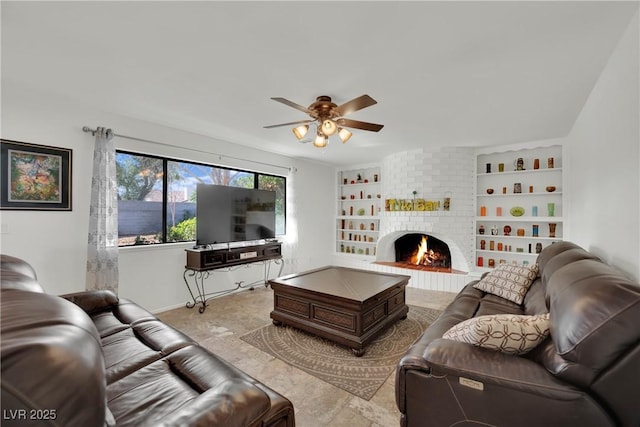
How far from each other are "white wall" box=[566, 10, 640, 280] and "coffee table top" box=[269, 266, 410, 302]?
1759 millimetres

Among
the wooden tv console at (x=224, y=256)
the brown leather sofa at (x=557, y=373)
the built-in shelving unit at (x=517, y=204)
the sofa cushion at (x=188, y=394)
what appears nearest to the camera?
the sofa cushion at (x=188, y=394)

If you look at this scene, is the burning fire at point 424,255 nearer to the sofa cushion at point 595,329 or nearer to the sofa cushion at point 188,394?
the sofa cushion at point 595,329

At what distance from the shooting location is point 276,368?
235cm

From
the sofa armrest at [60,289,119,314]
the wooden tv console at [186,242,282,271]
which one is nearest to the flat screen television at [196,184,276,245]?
the wooden tv console at [186,242,282,271]

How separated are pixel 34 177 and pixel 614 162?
16.1ft

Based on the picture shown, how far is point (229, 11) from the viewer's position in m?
1.63

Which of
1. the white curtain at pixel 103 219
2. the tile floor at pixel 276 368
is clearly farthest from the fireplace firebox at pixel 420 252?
the white curtain at pixel 103 219

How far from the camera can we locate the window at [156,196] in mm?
3492

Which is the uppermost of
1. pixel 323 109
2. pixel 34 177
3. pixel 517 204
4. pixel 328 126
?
pixel 323 109

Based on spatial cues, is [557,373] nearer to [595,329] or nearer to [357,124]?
[595,329]

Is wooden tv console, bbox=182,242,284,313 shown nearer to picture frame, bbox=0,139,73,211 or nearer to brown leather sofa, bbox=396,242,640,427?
picture frame, bbox=0,139,73,211

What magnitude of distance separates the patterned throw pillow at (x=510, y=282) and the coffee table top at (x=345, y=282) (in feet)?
2.73

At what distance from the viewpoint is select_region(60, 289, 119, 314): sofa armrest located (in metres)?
2.13

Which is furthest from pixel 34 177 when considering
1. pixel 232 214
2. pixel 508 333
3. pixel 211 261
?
pixel 508 333
